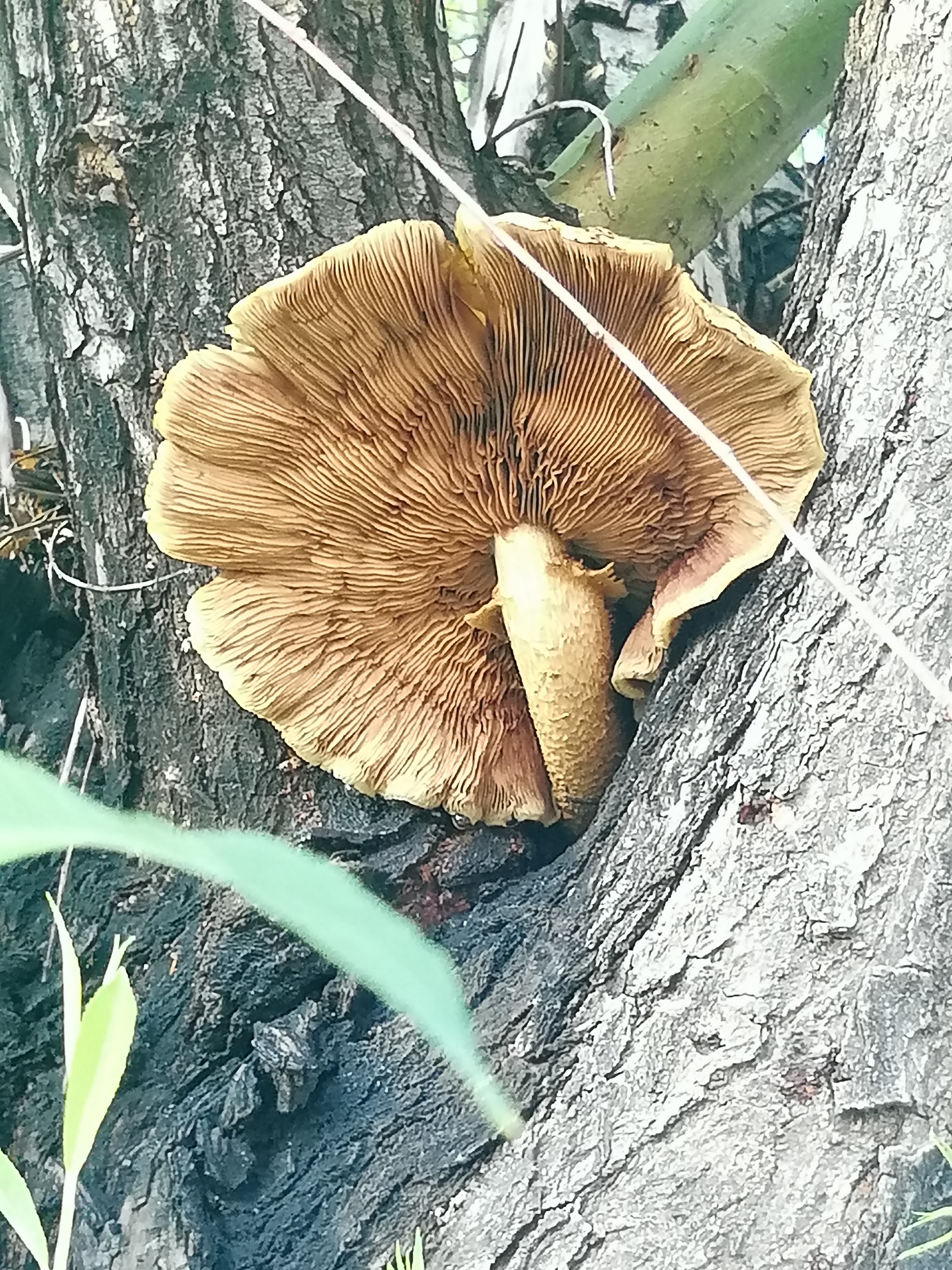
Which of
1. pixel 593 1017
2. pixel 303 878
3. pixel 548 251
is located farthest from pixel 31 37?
pixel 303 878

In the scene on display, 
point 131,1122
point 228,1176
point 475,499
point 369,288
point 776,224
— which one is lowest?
point 228,1176

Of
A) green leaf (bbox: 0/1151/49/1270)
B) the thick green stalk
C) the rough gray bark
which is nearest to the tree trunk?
the rough gray bark

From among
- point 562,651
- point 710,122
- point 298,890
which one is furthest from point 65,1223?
point 710,122

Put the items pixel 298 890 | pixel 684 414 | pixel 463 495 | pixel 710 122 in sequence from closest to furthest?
pixel 298 890 < pixel 684 414 < pixel 463 495 < pixel 710 122

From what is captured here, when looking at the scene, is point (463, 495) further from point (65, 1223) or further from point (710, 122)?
point (65, 1223)

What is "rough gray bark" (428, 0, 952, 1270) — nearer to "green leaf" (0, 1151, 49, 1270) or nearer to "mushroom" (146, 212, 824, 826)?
"mushroom" (146, 212, 824, 826)

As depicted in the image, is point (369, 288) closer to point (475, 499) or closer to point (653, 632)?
point (475, 499)
